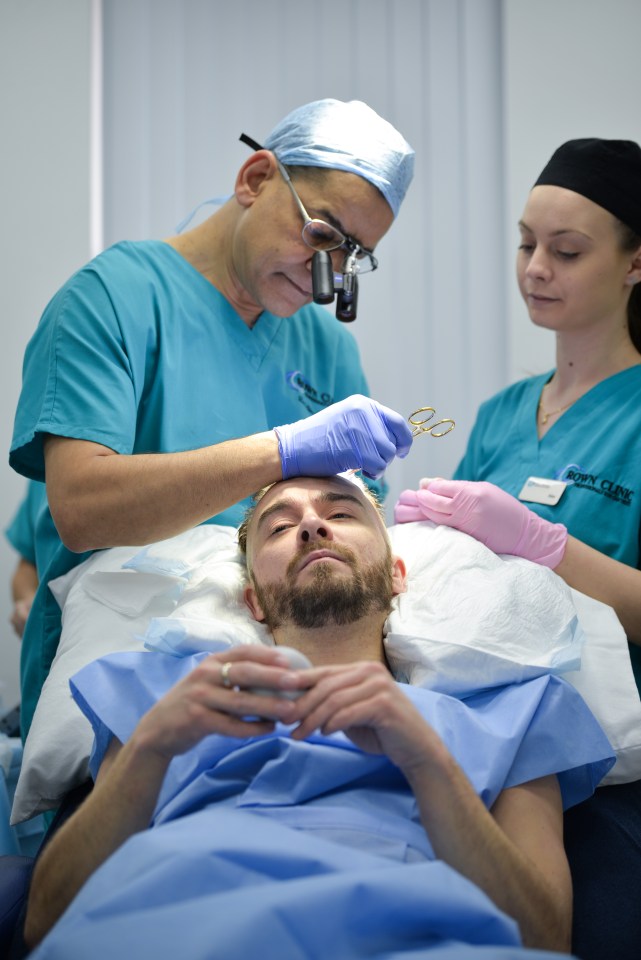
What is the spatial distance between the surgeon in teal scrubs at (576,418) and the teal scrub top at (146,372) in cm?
40

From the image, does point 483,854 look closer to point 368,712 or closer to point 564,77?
point 368,712

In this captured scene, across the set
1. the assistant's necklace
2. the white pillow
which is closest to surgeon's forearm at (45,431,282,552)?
the white pillow

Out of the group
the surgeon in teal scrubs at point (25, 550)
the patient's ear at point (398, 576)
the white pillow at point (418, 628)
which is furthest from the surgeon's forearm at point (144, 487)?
the surgeon in teal scrubs at point (25, 550)

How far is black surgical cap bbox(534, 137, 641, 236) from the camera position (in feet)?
6.80

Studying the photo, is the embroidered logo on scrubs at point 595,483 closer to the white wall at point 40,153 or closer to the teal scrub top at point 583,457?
the teal scrub top at point 583,457

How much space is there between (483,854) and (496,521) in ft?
2.41

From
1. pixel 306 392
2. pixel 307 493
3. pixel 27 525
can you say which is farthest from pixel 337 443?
pixel 27 525

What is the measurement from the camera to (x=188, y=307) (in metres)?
1.98

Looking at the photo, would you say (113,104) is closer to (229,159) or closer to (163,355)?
(229,159)

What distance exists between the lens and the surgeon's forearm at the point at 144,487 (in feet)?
5.28

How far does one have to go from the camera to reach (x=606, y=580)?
1.79 m

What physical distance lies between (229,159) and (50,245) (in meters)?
0.64

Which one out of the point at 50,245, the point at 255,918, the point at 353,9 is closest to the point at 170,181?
the point at 50,245

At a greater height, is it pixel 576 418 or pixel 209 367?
pixel 209 367
